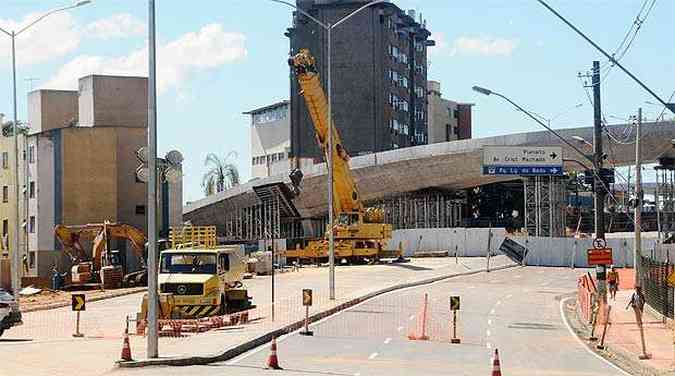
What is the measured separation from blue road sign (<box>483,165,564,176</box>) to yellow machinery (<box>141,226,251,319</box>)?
2069 inches

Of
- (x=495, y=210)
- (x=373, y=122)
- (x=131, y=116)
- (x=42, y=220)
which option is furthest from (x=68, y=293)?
(x=495, y=210)

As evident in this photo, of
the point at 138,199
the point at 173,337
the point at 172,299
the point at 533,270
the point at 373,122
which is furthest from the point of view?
the point at 373,122

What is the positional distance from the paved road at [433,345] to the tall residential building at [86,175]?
34.0 metres

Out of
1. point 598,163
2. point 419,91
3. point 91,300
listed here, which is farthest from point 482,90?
point 419,91

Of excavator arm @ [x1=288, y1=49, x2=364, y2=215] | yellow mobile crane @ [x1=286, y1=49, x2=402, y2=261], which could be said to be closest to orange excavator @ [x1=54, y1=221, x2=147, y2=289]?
excavator arm @ [x1=288, y1=49, x2=364, y2=215]

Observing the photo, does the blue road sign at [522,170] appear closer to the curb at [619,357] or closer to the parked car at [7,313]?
the curb at [619,357]

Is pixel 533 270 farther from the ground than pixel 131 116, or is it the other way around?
pixel 131 116

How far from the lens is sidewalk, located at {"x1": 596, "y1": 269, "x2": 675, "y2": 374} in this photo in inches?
1036

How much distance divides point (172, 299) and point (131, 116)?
162 feet

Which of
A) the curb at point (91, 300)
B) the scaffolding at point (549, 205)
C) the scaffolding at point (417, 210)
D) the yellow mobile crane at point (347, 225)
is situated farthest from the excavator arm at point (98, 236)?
the scaffolding at point (417, 210)

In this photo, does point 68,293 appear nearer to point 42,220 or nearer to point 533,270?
point 42,220

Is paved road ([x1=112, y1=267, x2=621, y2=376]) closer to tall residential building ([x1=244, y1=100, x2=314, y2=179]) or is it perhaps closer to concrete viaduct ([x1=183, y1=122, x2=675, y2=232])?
concrete viaduct ([x1=183, y1=122, x2=675, y2=232])

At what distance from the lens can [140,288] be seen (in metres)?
60.1

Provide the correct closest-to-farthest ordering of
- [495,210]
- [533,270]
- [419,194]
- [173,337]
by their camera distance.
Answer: [173,337] < [533,270] < [419,194] < [495,210]
